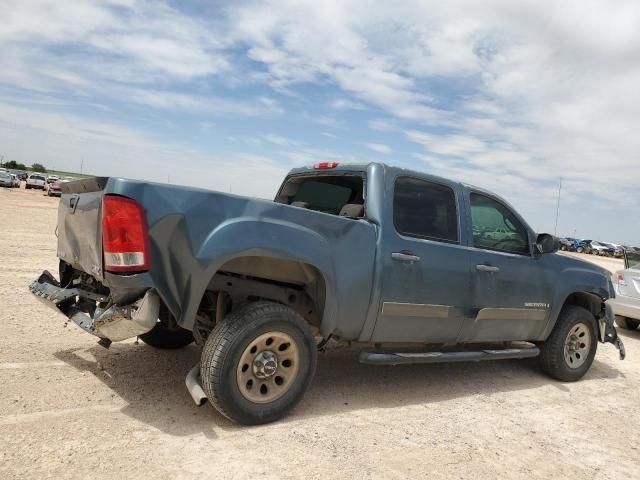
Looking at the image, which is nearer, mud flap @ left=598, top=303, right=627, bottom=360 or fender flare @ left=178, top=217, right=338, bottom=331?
fender flare @ left=178, top=217, right=338, bottom=331

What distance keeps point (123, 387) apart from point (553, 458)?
3255 mm

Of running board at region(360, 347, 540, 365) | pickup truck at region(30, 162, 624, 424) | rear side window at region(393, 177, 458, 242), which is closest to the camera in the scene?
pickup truck at region(30, 162, 624, 424)

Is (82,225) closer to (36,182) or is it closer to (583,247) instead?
(36,182)

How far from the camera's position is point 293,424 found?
3.82 meters

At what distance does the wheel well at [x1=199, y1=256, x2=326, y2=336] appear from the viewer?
3.85m

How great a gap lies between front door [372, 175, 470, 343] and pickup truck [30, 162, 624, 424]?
0.01 metres

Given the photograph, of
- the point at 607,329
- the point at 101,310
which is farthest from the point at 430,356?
the point at 607,329

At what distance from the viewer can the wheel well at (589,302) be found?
6.24m

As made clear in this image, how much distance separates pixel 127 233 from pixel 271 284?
1.25 meters

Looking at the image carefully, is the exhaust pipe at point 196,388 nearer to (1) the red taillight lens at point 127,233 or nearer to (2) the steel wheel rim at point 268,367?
(2) the steel wheel rim at point 268,367

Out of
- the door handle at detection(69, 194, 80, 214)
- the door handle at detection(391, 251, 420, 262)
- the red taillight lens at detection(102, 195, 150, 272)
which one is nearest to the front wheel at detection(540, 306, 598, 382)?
the door handle at detection(391, 251, 420, 262)

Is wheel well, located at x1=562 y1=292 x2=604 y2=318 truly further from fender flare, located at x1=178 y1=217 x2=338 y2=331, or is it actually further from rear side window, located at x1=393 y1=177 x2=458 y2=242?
fender flare, located at x1=178 y1=217 x2=338 y2=331

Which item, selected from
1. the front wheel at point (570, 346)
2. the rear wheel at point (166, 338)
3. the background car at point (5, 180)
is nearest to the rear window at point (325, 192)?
the rear wheel at point (166, 338)

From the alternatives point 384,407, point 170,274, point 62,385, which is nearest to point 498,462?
point 384,407
